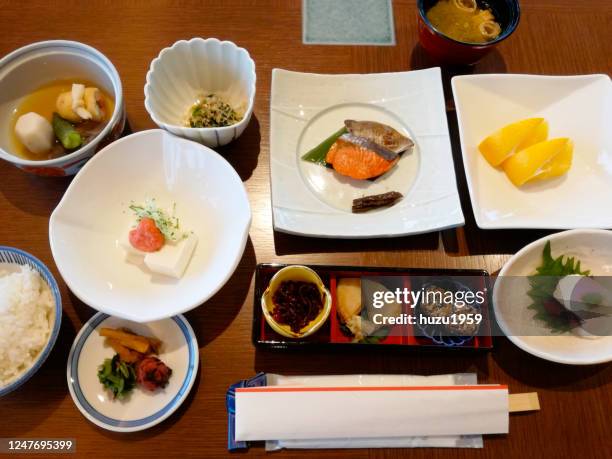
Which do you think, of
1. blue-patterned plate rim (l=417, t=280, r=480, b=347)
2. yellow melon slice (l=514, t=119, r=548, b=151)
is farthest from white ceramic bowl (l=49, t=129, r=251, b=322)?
yellow melon slice (l=514, t=119, r=548, b=151)

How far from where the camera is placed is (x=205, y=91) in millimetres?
1452

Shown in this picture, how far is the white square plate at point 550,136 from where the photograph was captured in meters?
1.30

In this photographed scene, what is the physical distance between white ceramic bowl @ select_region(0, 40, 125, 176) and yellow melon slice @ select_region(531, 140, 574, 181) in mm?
1327

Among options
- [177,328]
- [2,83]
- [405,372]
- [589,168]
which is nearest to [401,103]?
[589,168]

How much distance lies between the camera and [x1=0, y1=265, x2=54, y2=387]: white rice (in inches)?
40.7

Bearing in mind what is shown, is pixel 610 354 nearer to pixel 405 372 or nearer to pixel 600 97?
pixel 405 372

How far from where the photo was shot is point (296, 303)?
3.77 feet

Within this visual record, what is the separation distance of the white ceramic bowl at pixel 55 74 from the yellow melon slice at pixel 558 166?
133 centimetres

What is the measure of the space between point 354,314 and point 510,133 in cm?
77

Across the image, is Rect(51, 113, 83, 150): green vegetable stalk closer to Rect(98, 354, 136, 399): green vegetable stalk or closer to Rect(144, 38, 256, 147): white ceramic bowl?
Rect(144, 38, 256, 147): white ceramic bowl

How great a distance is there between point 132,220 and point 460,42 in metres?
1.18

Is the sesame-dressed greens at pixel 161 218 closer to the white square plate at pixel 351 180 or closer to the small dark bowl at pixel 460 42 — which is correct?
Result: the white square plate at pixel 351 180

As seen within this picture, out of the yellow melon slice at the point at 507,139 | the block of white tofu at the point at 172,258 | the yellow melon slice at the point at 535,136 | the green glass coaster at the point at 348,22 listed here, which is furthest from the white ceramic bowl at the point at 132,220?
the yellow melon slice at the point at 535,136

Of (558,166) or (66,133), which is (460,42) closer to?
(558,166)
